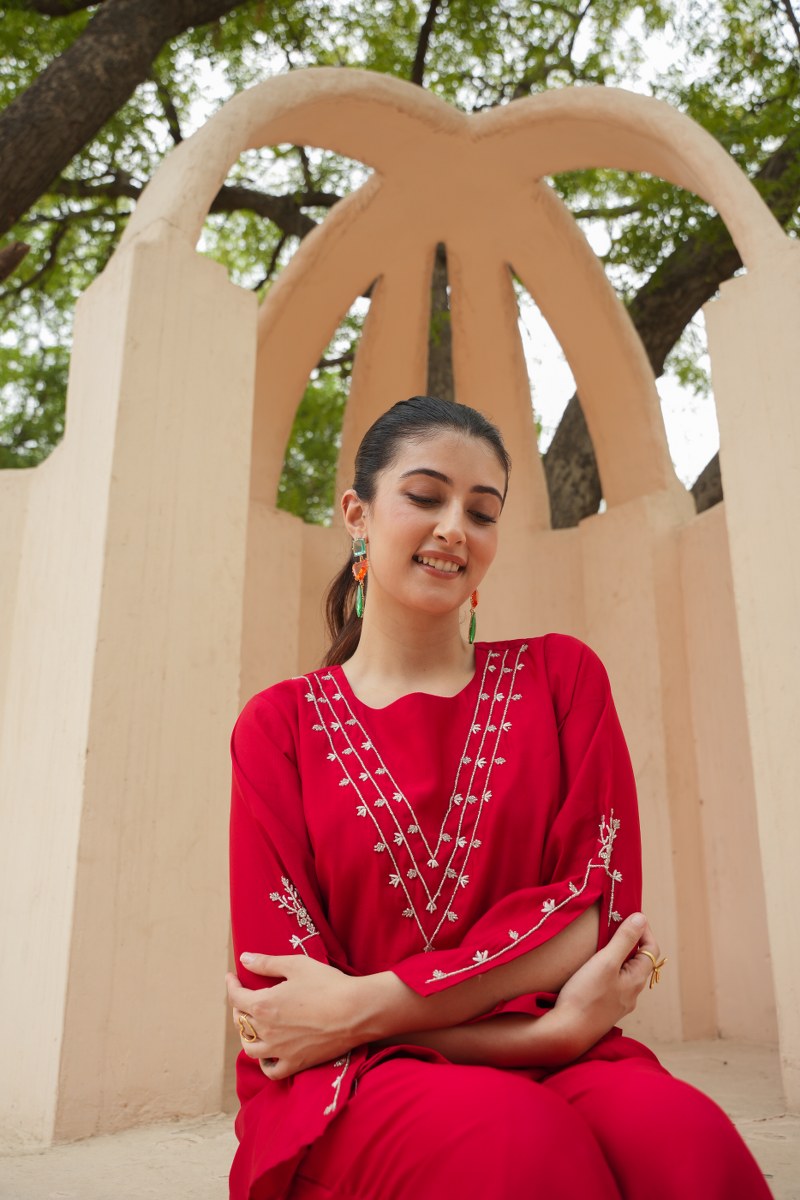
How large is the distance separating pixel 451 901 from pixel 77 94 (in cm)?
461

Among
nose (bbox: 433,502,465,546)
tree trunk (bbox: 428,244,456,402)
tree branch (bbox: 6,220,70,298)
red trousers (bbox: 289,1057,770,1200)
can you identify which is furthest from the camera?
tree trunk (bbox: 428,244,456,402)

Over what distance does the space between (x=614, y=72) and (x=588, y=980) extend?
7.37 m

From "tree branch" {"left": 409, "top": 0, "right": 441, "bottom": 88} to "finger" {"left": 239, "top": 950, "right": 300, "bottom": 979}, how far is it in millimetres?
6756

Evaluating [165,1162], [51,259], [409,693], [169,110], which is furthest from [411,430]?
[51,259]

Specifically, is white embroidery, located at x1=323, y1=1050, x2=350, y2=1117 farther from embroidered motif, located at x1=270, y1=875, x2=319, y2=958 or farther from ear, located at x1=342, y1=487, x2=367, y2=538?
ear, located at x1=342, y1=487, x2=367, y2=538

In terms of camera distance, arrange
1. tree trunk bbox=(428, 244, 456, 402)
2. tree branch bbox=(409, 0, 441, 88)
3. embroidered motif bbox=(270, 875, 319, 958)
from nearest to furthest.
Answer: embroidered motif bbox=(270, 875, 319, 958) < tree branch bbox=(409, 0, 441, 88) < tree trunk bbox=(428, 244, 456, 402)

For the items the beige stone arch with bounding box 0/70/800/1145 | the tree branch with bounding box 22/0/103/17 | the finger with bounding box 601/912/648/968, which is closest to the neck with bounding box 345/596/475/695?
the finger with bounding box 601/912/648/968

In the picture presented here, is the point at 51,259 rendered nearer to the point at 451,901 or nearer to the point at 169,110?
the point at 169,110

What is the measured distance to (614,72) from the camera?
750cm

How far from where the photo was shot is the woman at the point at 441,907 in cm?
130

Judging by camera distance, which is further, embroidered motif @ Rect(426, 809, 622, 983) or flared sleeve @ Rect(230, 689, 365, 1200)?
embroidered motif @ Rect(426, 809, 622, 983)

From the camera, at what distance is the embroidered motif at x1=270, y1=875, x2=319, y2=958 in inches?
64.4

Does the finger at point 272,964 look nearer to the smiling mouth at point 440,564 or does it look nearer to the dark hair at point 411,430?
the smiling mouth at point 440,564

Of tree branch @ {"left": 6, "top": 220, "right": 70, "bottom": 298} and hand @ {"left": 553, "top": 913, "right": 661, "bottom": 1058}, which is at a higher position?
tree branch @ {"left": 6, "top": 220, "right": 70, "bottom": 298}
